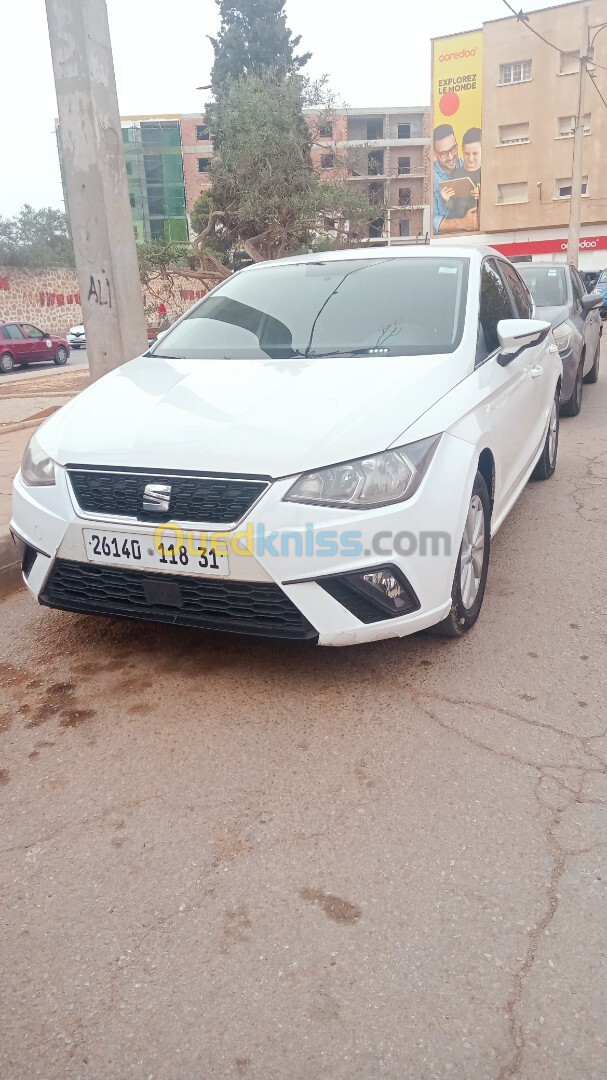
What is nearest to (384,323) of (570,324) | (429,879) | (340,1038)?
(429,879)

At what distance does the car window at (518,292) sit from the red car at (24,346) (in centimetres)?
2037

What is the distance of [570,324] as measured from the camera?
7.82 meters

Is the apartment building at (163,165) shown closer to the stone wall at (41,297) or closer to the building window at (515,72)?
the stone wall at (41,297)

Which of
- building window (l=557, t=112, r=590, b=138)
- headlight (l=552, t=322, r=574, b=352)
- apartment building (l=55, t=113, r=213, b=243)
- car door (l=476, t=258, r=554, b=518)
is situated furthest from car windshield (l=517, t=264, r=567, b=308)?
apartment building (l=55, t=113, r=213, b=243)

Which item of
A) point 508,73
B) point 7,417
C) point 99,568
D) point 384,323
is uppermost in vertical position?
point 508,73

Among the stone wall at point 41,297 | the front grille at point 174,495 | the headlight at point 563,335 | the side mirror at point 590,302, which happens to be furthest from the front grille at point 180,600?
the stone wall at point 41,297

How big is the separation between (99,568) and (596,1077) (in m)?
2.17

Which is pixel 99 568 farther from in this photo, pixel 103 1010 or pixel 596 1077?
pixel 596 1077

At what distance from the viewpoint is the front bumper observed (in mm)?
2713

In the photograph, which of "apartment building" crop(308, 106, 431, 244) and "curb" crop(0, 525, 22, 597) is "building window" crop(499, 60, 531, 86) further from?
"curb" crop(0, 525, 22, 597)

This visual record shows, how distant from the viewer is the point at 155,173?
200 ft

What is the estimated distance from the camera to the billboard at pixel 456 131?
145 ft

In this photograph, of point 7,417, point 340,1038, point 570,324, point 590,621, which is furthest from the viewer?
point 7,417

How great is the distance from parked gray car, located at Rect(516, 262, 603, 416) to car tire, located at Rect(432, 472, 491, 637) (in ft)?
14.3
